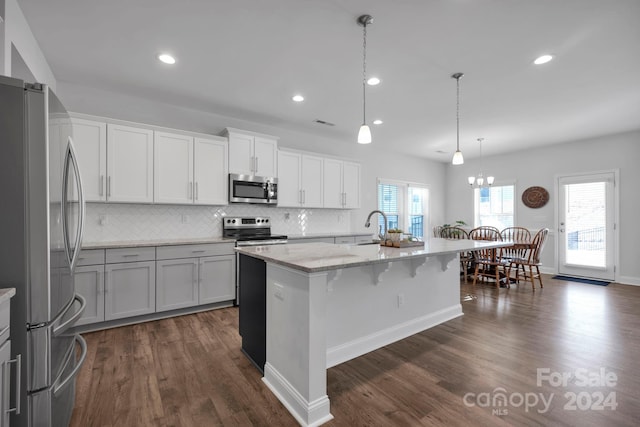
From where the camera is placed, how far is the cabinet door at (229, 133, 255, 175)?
4.01 metres

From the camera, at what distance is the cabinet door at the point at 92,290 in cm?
287

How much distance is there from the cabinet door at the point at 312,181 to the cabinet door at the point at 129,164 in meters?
2.19

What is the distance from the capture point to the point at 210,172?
3.85m

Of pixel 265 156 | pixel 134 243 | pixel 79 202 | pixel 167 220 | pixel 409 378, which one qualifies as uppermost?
pixel 265 156

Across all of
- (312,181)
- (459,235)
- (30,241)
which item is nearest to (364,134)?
(30,241)

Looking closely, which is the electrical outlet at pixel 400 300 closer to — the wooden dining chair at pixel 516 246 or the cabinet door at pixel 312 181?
the cabinet door at pixel 312 181

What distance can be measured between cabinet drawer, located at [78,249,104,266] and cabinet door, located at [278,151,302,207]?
90.8 inches

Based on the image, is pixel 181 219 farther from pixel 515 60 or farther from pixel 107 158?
pixel 515 60

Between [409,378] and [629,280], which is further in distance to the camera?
[629,280]

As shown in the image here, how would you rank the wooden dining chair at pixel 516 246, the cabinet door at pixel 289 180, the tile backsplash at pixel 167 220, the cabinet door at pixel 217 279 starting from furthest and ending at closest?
the wooden dining chair at pixel 516 246
the cabinet door at pixel 289 180
the cabinet door at pixel 217 279
the tile backsplash at pixel 167 220

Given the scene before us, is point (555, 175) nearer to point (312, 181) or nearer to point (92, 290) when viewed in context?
point (312, 181)

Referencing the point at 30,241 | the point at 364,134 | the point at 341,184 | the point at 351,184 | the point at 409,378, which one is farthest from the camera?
the point at 351,184

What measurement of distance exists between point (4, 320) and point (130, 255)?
A: 2.22 metres

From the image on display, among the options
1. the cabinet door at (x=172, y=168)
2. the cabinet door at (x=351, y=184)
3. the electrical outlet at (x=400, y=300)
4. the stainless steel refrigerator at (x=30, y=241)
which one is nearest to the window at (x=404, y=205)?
the cabinet door at (x=351, y=184)
